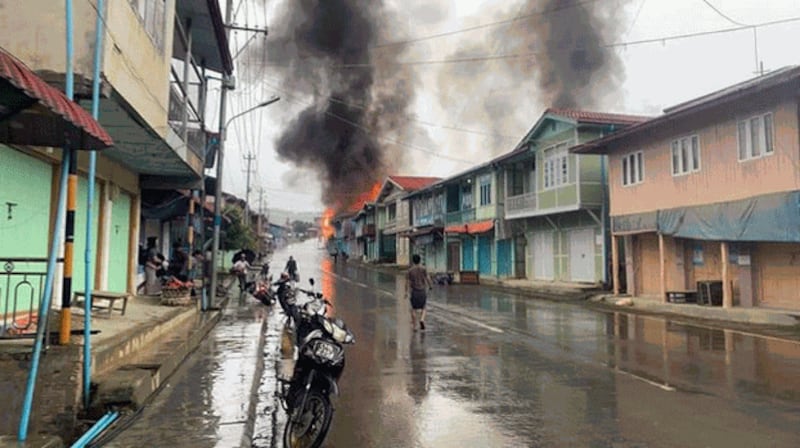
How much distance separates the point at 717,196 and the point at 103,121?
16.1m

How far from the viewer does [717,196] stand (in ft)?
54.9

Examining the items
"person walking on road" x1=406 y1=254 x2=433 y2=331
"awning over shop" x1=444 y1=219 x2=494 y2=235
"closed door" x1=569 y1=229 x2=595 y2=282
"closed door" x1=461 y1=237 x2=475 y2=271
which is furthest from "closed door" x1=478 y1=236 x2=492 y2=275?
"person walking on road" x1=406 y1=254 x2=433 y2=331

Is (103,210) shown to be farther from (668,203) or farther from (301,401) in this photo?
(668,203)

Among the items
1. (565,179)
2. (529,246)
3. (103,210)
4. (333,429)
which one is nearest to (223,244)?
(529,246)

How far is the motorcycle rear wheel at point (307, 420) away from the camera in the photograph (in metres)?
5.00

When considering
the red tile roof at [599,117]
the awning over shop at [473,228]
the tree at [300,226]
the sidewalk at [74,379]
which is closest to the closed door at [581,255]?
the red tile roof at [599,117]

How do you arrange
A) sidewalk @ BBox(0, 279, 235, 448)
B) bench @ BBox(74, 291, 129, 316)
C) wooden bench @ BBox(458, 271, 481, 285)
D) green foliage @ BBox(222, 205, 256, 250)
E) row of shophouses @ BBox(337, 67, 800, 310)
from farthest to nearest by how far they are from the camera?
1. green foliage @ BBox(222, 205, 256, 250)
2. wooden bench @ BBox(458, 271, 481, 285)
3. row of shophouses @ BBox(337, 67, 800, 310)
4. bench @ BBox(74, 291, 129, 316)
5. sidewalk @ BBox(0, 279, 235, 448)

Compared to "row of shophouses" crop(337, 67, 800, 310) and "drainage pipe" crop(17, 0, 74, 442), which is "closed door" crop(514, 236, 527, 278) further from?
"drainage pipe" crop(17, 0, 74, 442)

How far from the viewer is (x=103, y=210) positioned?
11359 millimetres

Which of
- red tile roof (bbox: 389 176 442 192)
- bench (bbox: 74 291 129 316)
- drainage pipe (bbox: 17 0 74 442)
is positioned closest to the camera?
drainage pipe (bbox: 17 0 74 442)

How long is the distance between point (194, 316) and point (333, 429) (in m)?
8.60

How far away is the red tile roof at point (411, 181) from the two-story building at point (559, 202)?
20520 mm

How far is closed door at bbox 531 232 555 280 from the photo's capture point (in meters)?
27.2

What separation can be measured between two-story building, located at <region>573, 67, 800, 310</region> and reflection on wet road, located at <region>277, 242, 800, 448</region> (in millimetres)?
3630
